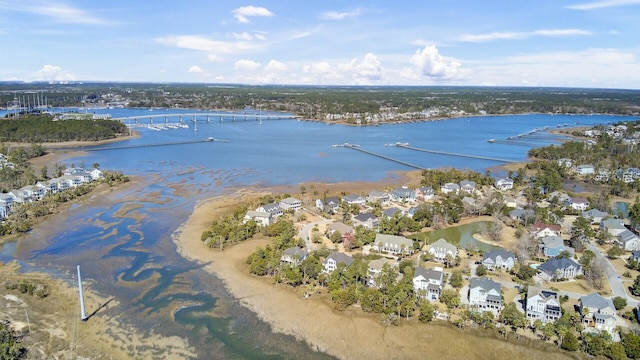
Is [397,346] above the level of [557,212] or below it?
below

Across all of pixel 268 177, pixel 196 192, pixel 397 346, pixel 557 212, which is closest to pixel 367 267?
pixel 397 346

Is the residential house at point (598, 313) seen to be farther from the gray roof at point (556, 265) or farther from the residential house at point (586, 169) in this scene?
the residential house at point (586, 169)

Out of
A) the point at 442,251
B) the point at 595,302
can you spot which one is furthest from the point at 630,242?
the point at 442,251

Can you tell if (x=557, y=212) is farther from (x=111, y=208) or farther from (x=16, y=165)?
(x=16, y=165)

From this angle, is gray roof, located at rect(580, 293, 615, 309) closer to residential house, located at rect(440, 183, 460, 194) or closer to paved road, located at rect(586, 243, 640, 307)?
paved road, located at rect(586, 243, 640, 307)

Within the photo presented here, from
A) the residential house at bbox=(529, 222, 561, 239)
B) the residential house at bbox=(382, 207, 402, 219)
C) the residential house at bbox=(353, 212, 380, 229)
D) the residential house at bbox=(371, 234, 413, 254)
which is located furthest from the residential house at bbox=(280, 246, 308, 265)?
the residential house at bbox=(529, 222, 561, 239)

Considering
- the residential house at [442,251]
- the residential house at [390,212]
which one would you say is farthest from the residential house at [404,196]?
the residential house at [442,251]
